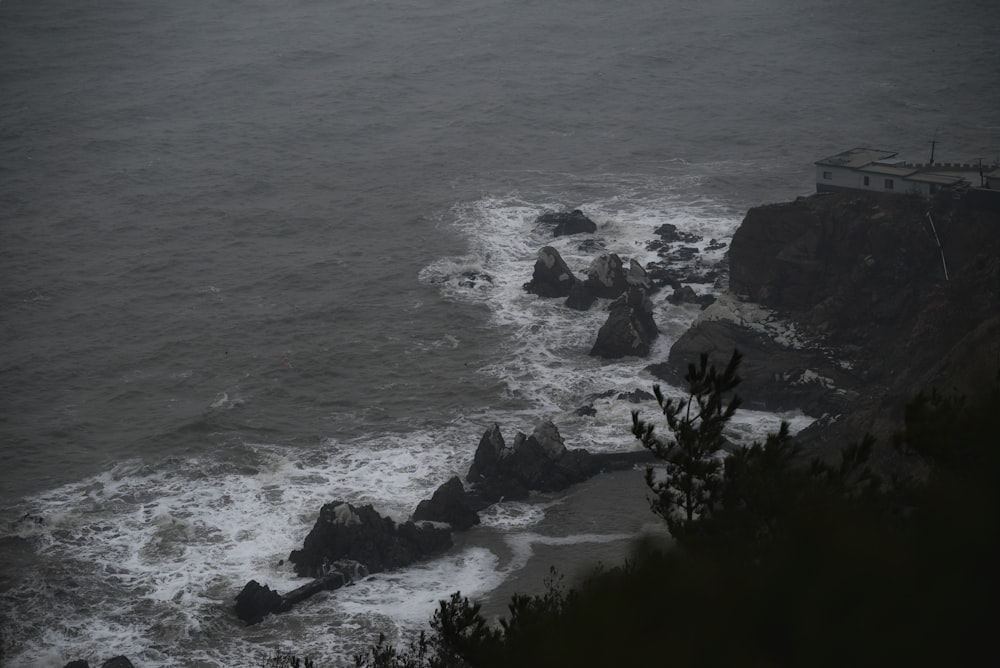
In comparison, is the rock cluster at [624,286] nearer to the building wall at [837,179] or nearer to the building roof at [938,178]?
the building wall at [837,179]

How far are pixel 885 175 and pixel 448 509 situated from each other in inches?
1187

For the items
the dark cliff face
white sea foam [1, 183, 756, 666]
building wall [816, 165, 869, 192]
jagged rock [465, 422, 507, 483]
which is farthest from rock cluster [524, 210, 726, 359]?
jagged rock [465, 422, 507, 483]

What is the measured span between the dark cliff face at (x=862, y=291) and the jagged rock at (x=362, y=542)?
1708 cm

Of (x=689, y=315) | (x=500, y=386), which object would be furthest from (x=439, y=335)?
(x=689, y=315)

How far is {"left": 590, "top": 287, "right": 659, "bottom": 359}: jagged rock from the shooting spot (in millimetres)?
54625

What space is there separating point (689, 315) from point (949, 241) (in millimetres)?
14004

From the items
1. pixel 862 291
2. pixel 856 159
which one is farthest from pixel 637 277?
pixel 862 291

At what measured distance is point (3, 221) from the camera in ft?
254

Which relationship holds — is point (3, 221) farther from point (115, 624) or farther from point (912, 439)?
point (912, 439)

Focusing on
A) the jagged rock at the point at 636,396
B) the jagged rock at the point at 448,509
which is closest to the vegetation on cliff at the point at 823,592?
the jagged rock at the point at 448,509

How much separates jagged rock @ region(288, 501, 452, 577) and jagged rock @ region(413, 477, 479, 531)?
1232mm

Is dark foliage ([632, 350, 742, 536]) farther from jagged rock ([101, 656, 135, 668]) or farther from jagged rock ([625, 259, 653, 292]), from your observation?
jagged rock ([625, 259, 653, 292])

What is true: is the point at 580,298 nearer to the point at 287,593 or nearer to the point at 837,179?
the point at 837,179

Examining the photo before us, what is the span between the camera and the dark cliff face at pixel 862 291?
4544 cm
